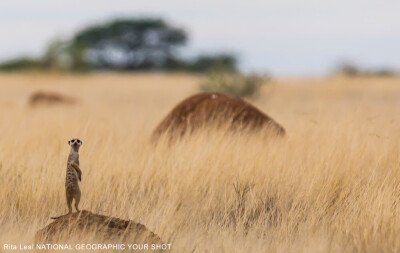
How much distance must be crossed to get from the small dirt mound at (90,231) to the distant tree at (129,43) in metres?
43.4

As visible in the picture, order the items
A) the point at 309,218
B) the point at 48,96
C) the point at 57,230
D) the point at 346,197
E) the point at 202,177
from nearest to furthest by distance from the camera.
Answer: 1. the point at 57,230
2. the point at 309,218
3. the point at 346,197
4. the point at 202,177
5. the point at 48,96

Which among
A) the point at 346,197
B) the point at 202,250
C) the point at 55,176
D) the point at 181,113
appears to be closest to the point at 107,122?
the point at 181,113

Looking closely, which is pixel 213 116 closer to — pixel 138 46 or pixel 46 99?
pixel 46 99

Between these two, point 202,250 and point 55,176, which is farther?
point 55,176

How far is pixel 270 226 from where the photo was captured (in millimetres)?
4715

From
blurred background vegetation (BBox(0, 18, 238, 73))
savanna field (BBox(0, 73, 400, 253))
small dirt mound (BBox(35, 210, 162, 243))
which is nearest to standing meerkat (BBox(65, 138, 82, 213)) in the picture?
small dirt mound (BBox(35, 210, 162, 243))

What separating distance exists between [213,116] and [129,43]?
40710 millimetres

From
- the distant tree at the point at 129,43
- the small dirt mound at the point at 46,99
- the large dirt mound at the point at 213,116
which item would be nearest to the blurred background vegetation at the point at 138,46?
the distant tree at the point at 129,43

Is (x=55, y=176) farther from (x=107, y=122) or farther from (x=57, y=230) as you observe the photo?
(x=107, y=122)

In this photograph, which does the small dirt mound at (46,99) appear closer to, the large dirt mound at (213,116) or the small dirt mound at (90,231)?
the large dirt mound at (213,116)

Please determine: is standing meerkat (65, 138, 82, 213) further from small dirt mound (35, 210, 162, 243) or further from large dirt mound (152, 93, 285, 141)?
large dirt mound (152, 93, 285, 141)

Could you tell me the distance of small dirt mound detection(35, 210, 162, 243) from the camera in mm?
3975

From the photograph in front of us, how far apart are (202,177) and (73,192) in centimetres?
142

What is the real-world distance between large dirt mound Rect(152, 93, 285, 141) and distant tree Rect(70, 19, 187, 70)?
1565 inches
